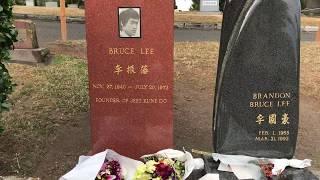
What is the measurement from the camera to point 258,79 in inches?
145

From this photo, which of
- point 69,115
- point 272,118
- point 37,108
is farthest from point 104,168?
point 37,108

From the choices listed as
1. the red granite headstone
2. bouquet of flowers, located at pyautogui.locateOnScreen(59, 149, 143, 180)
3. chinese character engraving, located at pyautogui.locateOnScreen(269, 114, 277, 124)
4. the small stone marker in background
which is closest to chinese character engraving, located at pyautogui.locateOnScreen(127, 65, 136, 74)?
the red granite headstone

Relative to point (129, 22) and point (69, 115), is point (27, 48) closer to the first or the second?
point (69, 115)

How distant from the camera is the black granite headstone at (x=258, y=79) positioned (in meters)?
3.55

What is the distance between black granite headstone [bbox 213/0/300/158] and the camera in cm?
355

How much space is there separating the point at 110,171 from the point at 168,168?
48 centimetres

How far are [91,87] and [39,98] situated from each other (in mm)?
2851

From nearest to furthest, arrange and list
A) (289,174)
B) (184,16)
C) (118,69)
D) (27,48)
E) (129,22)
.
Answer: (289,174) < (129,22) < (118,69) < (27,48) < (184,16)

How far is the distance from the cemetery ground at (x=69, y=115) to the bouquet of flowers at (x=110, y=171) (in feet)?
3.71

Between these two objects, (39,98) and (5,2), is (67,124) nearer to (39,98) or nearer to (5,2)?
(39,98)

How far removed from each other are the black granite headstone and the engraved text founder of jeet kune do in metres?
0.81

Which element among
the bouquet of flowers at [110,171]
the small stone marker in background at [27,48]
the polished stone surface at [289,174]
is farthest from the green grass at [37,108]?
the polished stone surface at [289,174]

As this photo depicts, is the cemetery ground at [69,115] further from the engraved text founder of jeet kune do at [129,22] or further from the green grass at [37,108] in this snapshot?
the engraved text founder of jeet kune do at [129,22]

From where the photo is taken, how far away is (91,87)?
4320mm
